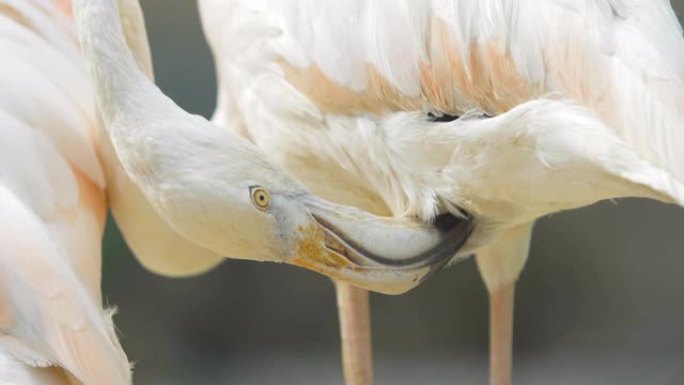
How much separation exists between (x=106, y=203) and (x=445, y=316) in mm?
1571

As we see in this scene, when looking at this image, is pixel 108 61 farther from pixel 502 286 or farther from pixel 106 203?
pixel 502 286

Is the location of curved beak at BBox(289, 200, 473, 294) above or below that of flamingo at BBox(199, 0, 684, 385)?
below

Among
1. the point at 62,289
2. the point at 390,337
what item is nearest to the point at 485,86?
the point at 62,289

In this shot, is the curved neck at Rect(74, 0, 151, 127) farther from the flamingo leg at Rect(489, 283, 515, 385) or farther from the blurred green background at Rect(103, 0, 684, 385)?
the blurred green background at Rect(103, 0, 684, 385)

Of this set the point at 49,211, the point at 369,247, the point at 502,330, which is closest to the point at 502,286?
the point at 502,330

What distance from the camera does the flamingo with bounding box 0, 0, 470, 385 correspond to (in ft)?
5.98

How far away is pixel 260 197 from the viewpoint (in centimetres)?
188

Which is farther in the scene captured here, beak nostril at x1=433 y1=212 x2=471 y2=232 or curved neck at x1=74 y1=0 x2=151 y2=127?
beak nostril at x1=433 y1=212 x2=471 y2=232

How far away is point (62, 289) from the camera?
186cm

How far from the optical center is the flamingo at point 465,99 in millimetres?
1754

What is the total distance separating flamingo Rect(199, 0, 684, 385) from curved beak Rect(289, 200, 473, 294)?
42 mm

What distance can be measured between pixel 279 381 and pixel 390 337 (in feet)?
0.99

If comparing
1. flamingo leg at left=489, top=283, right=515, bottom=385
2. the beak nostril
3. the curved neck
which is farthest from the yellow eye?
flamingo leg at left=489, top=283, right=515, bottom=385

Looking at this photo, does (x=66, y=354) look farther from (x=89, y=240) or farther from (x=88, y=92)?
(x=88, y=92)
